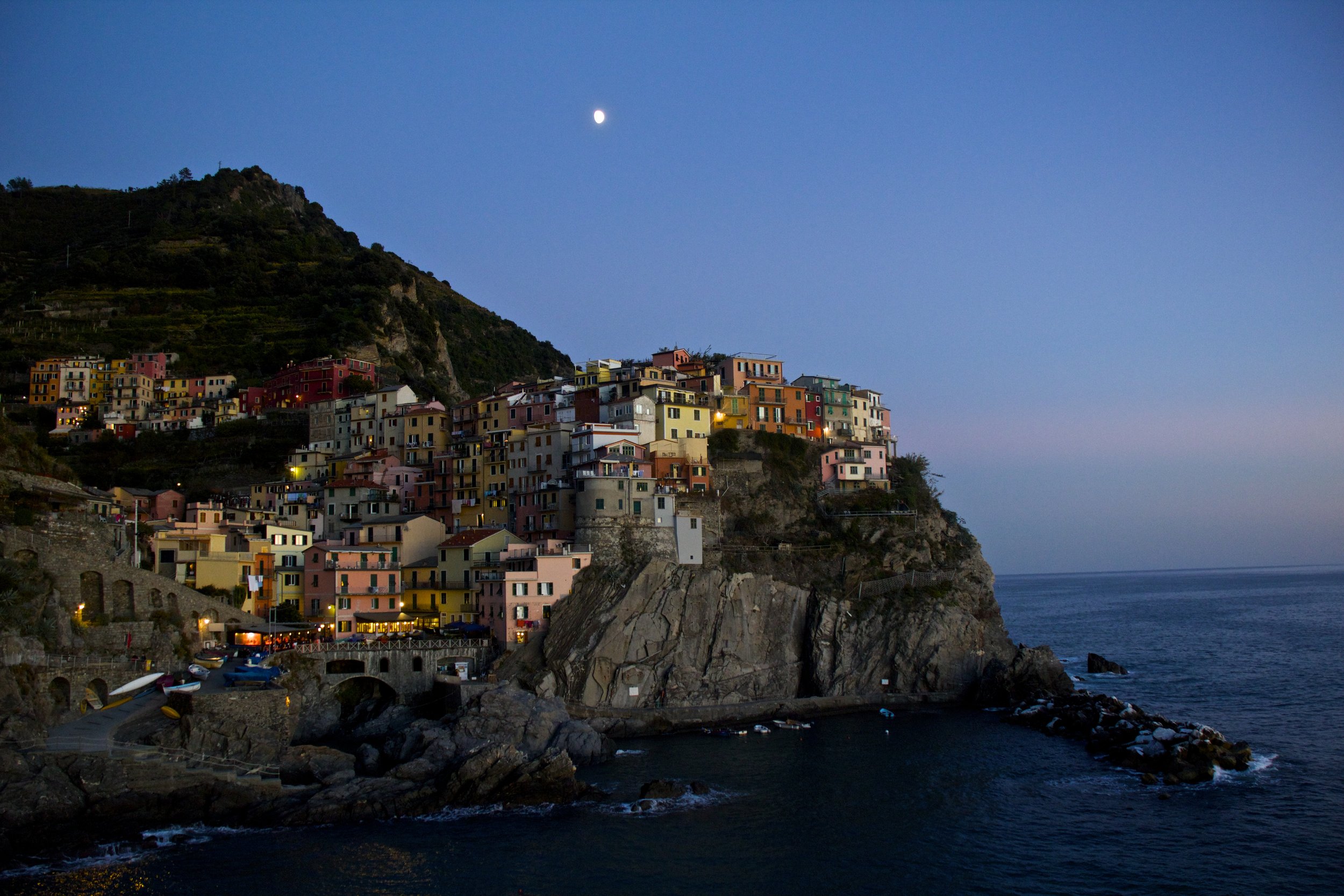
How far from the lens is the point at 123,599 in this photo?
164 ft

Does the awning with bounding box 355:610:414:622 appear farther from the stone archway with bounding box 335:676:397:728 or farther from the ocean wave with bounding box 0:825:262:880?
the ocean wave with bounding box 0:825:262:880

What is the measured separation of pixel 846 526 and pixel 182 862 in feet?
153

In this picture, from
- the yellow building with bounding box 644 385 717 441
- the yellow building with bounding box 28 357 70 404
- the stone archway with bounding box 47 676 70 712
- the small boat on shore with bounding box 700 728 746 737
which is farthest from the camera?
the yellow building with bounding box 28 357 70 404

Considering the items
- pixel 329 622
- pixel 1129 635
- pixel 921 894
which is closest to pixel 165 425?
pixel 329 622

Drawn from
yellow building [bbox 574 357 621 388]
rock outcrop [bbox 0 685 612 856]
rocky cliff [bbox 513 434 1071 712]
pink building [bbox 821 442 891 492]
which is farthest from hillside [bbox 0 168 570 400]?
rock outcrop [bbox 0 685 612 856]

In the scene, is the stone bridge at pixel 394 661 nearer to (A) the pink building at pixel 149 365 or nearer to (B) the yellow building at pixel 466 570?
(B) the yellow building at pixel 466 570

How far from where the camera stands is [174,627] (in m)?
50.4

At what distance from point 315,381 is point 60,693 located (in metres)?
55.0

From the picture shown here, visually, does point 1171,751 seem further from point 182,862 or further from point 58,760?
point 58,760

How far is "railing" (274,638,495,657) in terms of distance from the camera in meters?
51.8

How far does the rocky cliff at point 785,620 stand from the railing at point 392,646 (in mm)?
2704

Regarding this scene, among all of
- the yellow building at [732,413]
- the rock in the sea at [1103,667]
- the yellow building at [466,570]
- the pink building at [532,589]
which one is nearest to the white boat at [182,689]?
the pink building at [532,589]

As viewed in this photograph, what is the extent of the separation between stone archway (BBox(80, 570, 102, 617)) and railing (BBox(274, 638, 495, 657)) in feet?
28.3

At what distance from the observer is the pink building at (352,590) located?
195 feet
